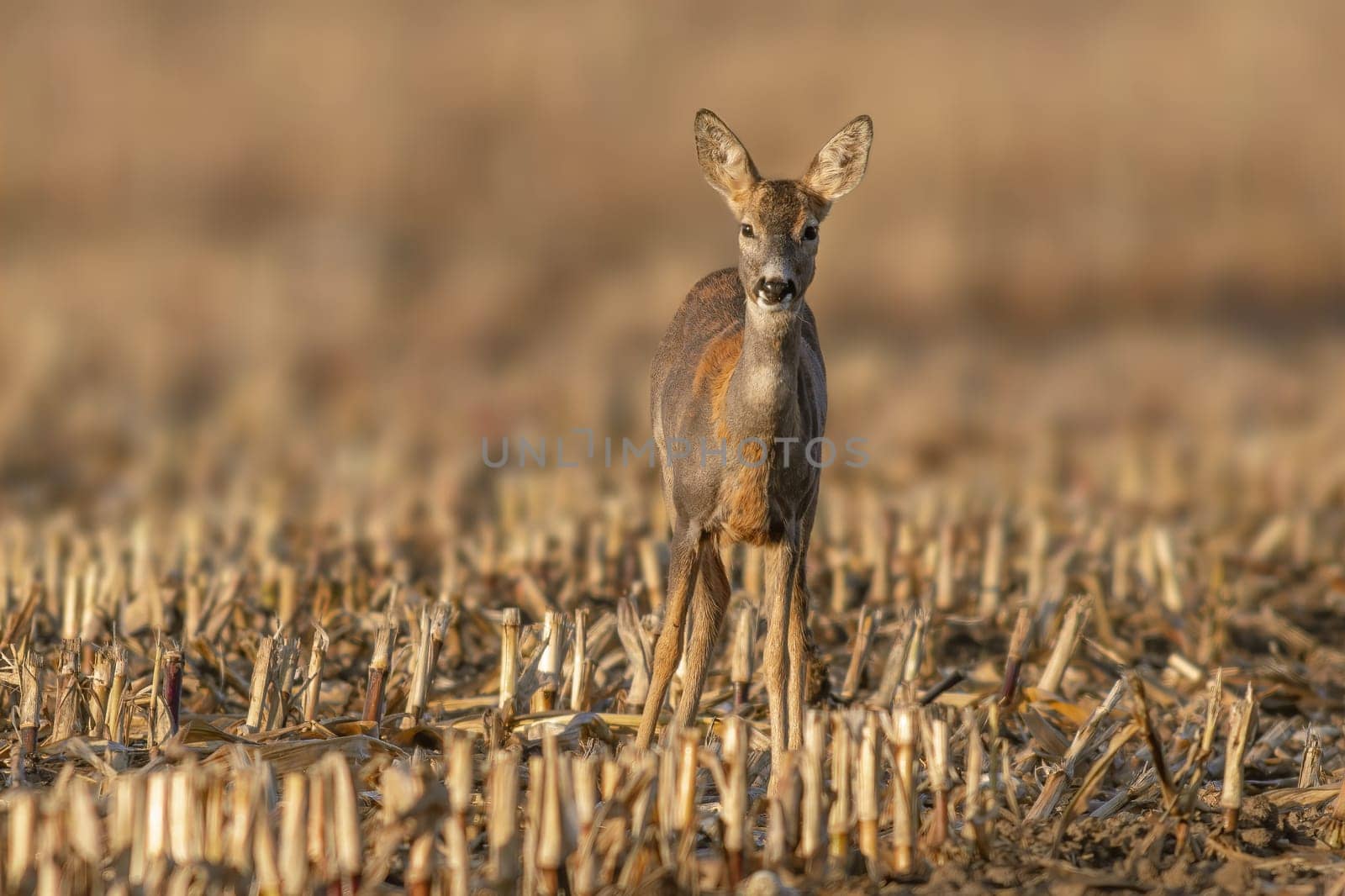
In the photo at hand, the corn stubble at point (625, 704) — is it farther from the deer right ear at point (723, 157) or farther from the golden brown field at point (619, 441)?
the deer right ear at point (723, 157)

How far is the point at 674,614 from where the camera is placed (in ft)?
25.7

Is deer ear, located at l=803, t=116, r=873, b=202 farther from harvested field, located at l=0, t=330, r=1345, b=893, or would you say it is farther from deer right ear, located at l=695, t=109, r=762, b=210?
harvested field, located at l=0, t=330, r=1345, b=893

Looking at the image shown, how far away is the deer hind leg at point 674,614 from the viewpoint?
766 centimetres

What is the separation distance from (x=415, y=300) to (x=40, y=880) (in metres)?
17.2

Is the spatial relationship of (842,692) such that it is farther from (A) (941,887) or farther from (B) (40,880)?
(B) (40,880)

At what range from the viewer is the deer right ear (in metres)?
7.96

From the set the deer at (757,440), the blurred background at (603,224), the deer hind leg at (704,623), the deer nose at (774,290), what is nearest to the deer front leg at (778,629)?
the deer at (757,440)

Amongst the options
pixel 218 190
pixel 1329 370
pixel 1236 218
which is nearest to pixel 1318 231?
pixel 1236 218

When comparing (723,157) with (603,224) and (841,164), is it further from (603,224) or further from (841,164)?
(603,224)

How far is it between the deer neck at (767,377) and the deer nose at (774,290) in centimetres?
12

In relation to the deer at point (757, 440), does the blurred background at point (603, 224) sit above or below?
above

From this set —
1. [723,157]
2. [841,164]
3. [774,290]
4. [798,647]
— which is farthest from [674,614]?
[841,164]

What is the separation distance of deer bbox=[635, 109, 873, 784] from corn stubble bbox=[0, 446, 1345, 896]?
0.32 m

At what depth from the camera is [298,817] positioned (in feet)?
16.9
